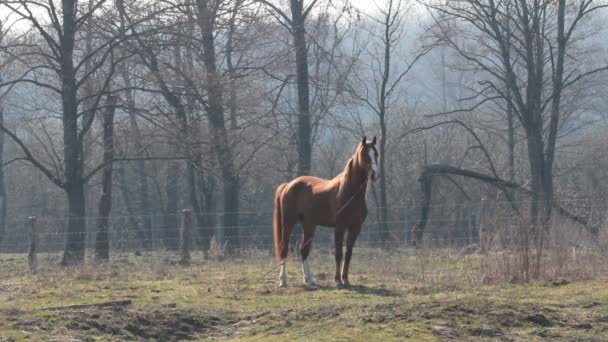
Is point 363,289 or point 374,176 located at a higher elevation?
point 374,176

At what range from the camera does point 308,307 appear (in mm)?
9742

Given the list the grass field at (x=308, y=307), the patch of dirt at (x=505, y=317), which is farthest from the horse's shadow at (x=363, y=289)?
the patch of dirt at (x=505, y=317)

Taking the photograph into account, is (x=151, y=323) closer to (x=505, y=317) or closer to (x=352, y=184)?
(x=505, y=317)

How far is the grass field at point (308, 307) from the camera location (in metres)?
8.50

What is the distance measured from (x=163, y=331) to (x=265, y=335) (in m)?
1.10

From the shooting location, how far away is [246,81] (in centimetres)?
2781

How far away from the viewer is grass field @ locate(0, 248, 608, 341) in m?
8.50

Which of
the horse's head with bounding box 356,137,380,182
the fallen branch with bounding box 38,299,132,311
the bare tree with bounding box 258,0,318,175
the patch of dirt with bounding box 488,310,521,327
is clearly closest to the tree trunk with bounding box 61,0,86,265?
the bare tree with bounding box 258,0,318,175

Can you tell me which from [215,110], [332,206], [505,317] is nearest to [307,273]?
[332,206]

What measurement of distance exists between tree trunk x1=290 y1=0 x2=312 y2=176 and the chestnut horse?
15.6 metres

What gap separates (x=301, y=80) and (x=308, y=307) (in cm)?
2115

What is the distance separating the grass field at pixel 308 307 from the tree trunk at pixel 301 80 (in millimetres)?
15225

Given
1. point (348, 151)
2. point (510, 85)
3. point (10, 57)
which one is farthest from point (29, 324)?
point (348, 151)

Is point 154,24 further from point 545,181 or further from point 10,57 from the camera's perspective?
point 545,181
